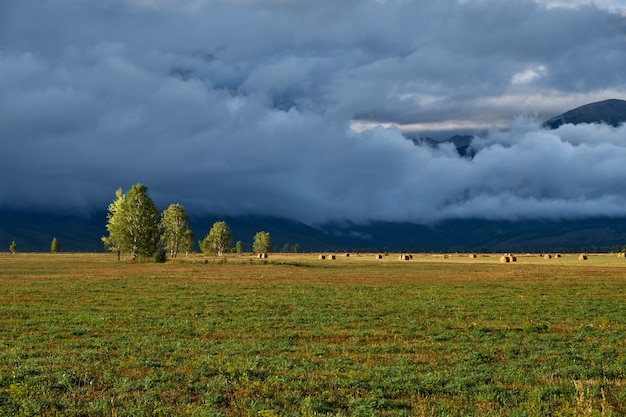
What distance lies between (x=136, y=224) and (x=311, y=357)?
11721 centimetres

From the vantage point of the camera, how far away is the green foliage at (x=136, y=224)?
13400cm

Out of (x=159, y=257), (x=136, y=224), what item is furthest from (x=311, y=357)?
(x=136, y=224)

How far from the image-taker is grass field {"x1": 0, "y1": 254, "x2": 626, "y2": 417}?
16.4m

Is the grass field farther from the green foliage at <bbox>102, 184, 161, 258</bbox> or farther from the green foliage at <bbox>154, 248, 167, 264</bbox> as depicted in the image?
the green foliage at <bbox>102, 184, 161, 258</bbox>

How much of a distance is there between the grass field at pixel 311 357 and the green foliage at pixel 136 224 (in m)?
90.1

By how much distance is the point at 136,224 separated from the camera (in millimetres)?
133875

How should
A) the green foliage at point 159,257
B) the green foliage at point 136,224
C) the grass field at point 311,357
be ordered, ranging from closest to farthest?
the grass field at point 311,357 < the green foliage at point 159,257 < the green foliage at point 136,224

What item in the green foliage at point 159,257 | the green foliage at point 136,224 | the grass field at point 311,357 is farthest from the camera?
the green foliage at point 136,224

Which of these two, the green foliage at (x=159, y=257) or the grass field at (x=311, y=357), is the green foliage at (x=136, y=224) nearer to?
the green foliage at (x=159, y=257)

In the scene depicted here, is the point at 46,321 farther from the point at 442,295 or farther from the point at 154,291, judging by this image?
the point at 442,295

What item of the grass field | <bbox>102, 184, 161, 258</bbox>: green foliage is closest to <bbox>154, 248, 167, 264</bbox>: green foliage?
<bbox>102, 184, 161, 258</bbox>: green foliage

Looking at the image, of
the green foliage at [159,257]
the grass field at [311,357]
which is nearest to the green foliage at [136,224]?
the green foliage at [159,257]

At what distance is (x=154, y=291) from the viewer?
53.7m

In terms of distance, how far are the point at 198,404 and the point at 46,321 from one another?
20059mm
